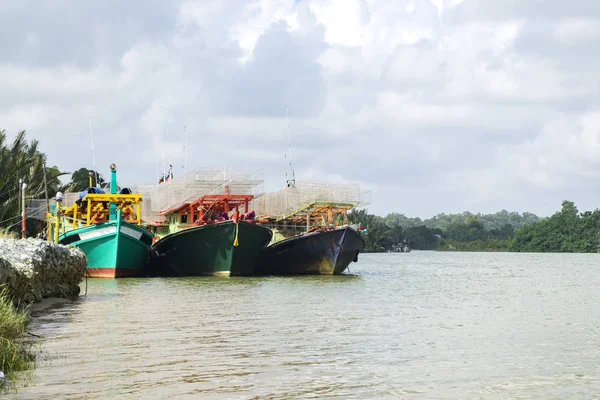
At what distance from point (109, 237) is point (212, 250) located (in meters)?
5.02

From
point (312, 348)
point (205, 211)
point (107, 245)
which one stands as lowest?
point (312, 348)

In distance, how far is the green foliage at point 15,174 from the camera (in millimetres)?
45969

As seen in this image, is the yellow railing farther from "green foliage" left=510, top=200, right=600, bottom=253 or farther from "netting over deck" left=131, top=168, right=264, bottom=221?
"green foliage" left=510, top=200, right=600, bottom=253

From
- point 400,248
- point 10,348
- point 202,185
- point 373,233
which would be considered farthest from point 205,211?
point 400,248

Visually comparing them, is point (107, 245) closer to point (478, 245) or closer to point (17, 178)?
point (17, 178)

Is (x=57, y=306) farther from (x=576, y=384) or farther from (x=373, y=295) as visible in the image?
(x=576, y=384)

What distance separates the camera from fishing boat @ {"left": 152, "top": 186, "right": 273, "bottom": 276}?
41.1 metres

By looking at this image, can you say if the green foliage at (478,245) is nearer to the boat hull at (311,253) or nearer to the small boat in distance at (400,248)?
the small boat in distance at (400,248)

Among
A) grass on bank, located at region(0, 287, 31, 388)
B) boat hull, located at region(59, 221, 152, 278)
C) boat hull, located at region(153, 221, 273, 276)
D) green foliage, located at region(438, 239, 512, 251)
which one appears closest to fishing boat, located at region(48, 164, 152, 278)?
boat hull, located at region(59, 221, 152, 278)

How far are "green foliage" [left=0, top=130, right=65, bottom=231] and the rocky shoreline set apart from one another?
1649 centimetres

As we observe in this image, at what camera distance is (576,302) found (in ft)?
97.0

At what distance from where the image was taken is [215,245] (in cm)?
4150

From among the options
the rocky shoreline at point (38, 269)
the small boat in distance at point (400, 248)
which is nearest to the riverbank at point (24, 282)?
the rocky shoreline at point (38, 269)

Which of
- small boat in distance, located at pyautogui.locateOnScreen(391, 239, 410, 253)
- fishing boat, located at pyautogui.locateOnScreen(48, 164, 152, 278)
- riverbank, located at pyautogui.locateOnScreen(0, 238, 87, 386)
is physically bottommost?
riverbank, located at pyautogui.locateOnScreen(0, 238, 87, 386)
